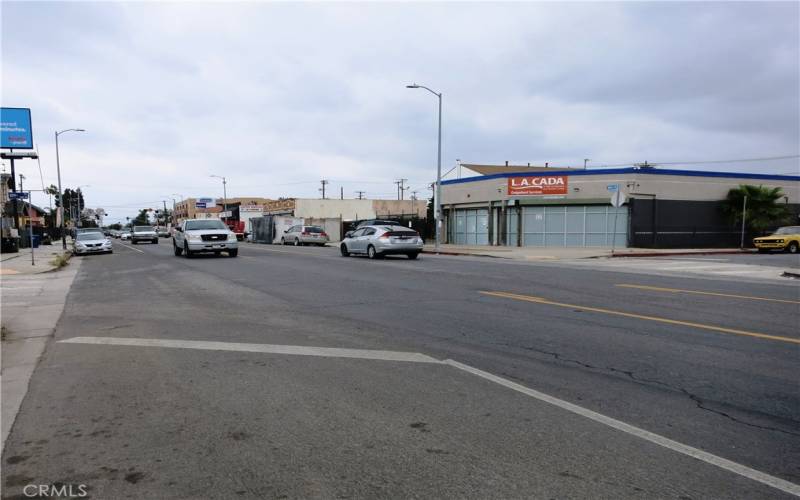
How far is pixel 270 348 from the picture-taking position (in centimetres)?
643

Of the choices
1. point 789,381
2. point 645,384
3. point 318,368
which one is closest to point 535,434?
point 645,384

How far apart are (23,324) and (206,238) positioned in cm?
1441

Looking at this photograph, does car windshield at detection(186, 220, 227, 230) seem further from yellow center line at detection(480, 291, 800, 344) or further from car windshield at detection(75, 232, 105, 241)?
yellow center line at detection(480, 291, 800, 344)

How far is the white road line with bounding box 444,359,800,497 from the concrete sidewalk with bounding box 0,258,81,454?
4.08 metres

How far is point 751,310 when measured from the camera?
358 inches

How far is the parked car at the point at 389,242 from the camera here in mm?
21656

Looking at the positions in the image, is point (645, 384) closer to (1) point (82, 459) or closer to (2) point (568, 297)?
(1) point (82, 459)

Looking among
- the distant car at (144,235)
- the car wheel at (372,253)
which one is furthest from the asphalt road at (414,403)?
the distant car at (144,235)

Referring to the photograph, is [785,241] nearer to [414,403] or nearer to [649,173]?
[649,173]

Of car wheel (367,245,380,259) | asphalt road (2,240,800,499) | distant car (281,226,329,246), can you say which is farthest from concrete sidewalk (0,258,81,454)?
distant car (281,226,329,246)

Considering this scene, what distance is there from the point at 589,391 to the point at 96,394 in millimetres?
4437

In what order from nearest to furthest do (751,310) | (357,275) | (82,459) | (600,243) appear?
(82,459)
(751,310)
(357,275)
(600,243)

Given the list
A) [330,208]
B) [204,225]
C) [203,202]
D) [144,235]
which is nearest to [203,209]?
[203,202]

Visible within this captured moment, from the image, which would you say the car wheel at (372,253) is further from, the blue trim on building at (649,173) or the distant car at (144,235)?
the distant car at (144,235)
